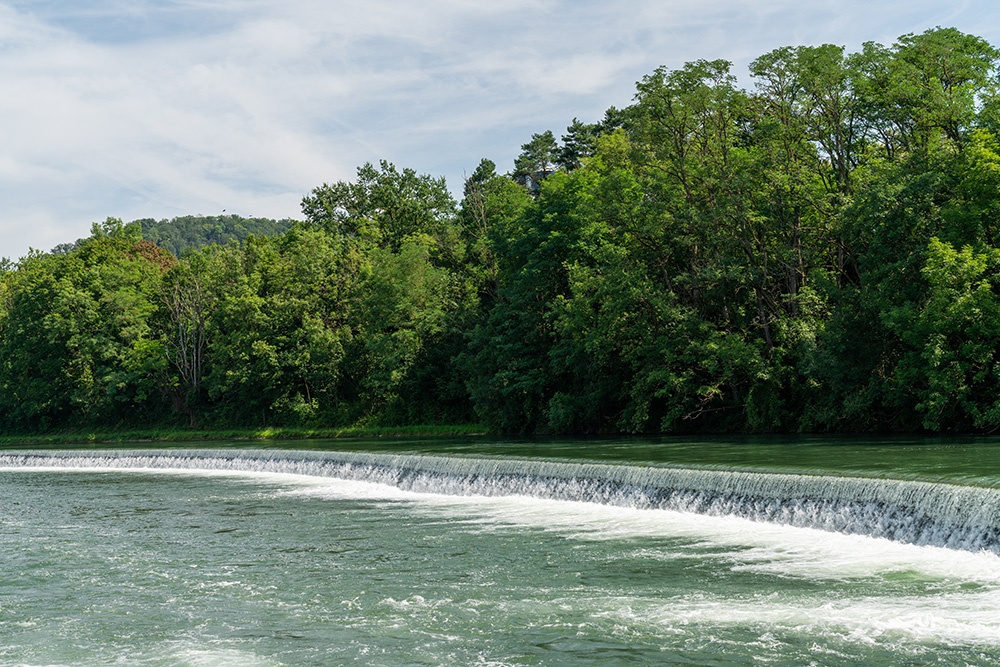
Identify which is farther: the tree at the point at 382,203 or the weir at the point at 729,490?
the tree at the point at 382,203

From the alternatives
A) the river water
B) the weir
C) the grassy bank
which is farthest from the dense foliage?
the weir

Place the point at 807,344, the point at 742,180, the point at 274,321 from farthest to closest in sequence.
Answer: the point at 274,321 < the point at 742,180 < the point at 807,344

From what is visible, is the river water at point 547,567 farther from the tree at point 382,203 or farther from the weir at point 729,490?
the tree at point 382,203

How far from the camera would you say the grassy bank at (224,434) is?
52188 millimetres

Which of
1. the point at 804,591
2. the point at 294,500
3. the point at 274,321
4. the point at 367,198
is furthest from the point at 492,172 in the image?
the point at 804,591

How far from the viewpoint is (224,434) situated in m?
59.6

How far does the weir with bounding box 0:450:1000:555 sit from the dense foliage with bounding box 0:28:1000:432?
11.7 m

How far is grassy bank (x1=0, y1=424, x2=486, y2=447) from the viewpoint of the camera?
5219 centimetres

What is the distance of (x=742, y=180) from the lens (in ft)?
119

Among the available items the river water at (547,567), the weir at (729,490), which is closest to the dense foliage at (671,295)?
the river water at (547,567)

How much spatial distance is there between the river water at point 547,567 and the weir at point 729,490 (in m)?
0.04

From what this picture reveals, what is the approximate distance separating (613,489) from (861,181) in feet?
63.2

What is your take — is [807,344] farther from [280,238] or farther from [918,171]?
[280,238]

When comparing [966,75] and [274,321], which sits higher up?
[966,75]
